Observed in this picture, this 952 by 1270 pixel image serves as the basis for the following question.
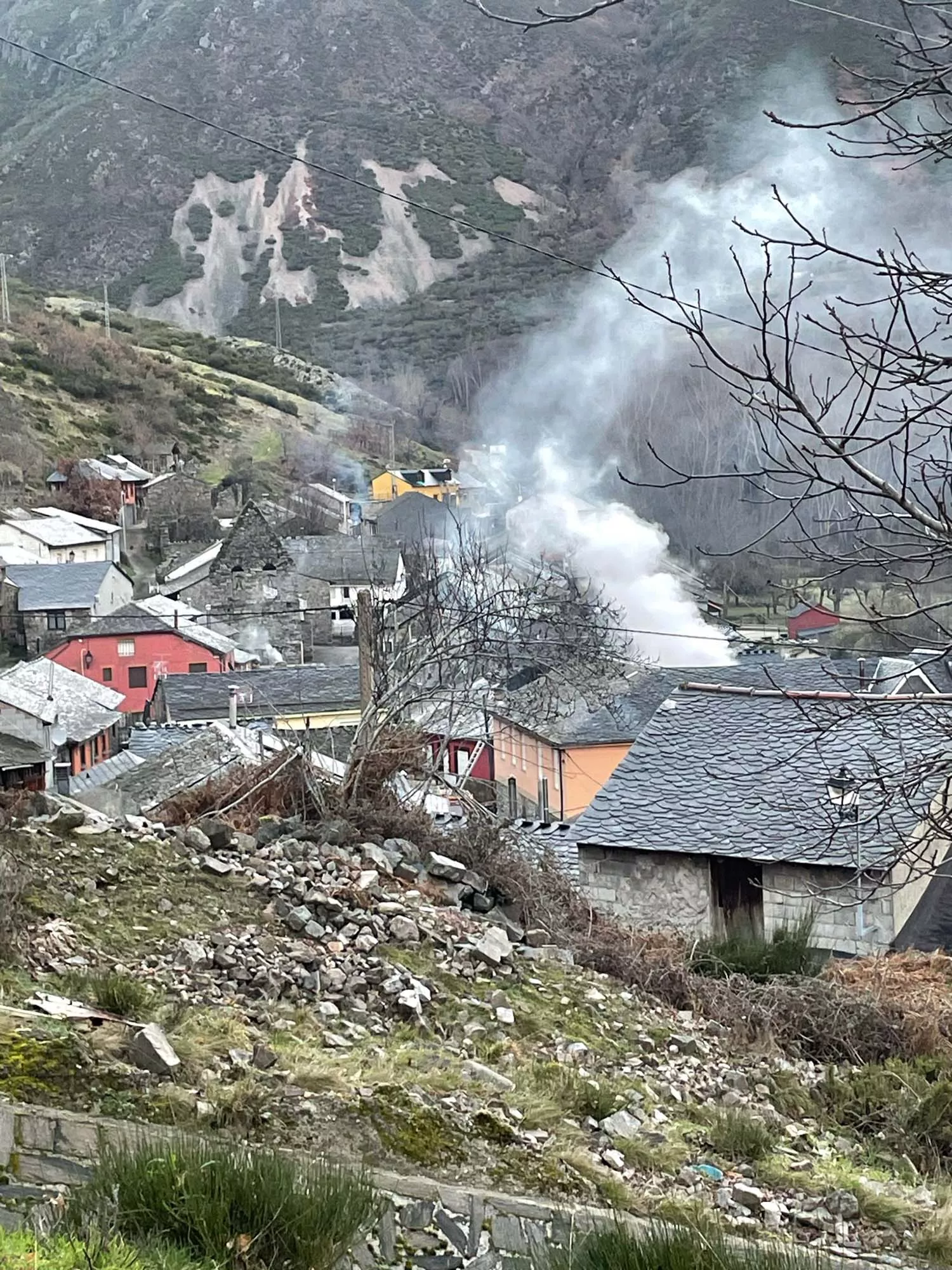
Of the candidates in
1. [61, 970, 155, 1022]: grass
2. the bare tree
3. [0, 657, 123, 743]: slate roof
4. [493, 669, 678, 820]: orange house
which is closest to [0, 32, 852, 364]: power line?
[61, 970, 155, 1022]: grass

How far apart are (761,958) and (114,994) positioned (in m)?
5.76

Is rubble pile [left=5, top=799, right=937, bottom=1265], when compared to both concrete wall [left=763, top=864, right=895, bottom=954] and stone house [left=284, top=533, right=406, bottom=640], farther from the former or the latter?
stone house [left=284, top=533, right=406, bottom=640]

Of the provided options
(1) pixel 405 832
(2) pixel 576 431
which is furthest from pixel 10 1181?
(2) pixel 576 431

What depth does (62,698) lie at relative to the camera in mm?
28125

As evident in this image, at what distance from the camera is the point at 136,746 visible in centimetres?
2156

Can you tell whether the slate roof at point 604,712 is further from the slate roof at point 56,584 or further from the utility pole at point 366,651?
the slate roof at point 56,584

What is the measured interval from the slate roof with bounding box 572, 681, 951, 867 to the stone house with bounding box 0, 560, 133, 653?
84.8ft

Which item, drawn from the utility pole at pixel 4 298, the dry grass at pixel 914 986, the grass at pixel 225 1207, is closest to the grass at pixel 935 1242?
the grass at pixel 225 1207

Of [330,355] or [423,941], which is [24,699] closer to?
[423,941]

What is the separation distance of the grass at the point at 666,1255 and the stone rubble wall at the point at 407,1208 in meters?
0.17

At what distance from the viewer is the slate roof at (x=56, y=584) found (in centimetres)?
3881

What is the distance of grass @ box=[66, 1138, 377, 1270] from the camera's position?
3.72 m

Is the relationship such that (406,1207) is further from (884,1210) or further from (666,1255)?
(884,1210)

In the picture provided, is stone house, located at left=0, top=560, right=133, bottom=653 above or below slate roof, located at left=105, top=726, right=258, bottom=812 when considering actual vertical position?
above
